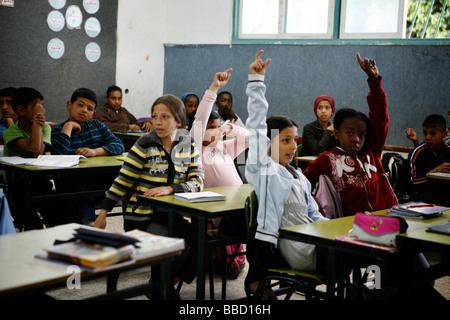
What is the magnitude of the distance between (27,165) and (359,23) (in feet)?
15.0

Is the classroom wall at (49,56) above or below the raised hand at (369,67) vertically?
above

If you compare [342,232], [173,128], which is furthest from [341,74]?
[342,232]

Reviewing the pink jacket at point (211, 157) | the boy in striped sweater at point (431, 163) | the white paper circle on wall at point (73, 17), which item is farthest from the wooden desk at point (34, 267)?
the white paper circle on wall at point (73, 17)

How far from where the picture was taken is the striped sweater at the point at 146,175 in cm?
276

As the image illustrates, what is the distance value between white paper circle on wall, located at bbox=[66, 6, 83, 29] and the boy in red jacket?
4.96 metres

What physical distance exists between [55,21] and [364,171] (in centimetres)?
514

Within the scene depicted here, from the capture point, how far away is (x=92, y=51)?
23.1ft

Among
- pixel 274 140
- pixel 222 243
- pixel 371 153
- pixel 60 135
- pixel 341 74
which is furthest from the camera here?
pixel 341 74

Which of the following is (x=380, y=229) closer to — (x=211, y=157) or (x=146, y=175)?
(x=146, y=175)

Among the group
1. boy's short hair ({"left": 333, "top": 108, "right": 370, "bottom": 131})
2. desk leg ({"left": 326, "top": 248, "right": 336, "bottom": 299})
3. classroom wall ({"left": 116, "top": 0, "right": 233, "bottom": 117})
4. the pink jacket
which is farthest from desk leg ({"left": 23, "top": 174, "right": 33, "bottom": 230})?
classroom wall ({"left": 116, "top": 0, "right": 233, "bottom": 117})

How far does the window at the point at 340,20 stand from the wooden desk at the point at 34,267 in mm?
5270

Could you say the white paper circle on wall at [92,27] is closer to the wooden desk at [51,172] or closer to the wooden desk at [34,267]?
the wooden desk at [51,172]

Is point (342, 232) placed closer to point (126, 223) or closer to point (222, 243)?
point (222, 243)
